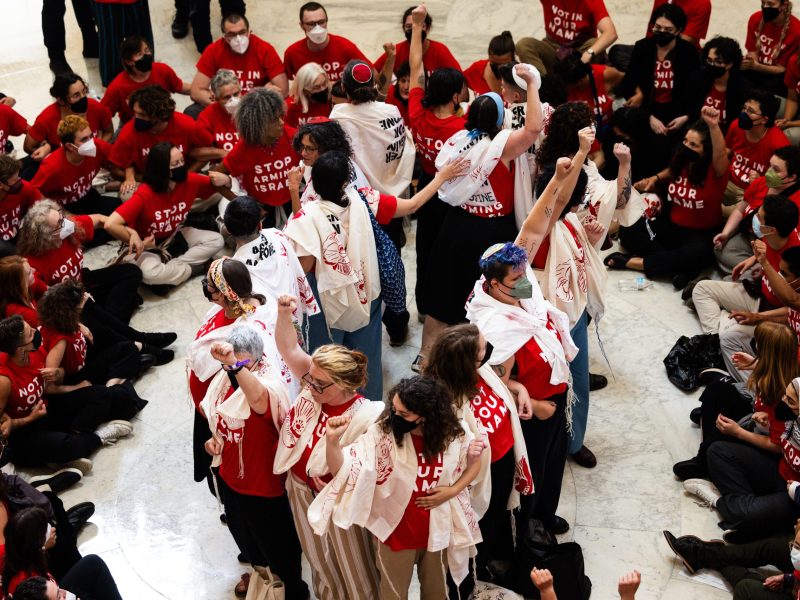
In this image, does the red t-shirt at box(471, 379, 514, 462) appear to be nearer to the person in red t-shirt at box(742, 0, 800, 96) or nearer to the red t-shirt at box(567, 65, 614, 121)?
the red t-shirt at box(567, 65, 614, 121)

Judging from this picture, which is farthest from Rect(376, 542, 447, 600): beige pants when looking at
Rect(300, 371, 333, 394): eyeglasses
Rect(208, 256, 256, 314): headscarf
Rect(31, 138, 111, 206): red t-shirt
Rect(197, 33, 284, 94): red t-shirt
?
Rect(197, 33, 284, 94): red t-shirt

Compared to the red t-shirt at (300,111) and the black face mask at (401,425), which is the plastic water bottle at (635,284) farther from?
the black face mask at (401,425)

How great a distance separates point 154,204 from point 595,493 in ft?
11.2

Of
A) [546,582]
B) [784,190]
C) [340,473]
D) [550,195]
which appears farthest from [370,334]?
[784,190]

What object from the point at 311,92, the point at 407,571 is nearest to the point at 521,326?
the point at 407,571

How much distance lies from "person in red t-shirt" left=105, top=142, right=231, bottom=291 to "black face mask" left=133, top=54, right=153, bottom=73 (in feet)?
4.01

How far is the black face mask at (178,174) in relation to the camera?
260 inches

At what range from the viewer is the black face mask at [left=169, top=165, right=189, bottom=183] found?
6608mm

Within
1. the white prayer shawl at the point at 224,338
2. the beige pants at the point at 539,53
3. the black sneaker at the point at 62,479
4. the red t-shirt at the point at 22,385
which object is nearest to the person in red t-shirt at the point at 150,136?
the red t-shirt at the point at 22,385

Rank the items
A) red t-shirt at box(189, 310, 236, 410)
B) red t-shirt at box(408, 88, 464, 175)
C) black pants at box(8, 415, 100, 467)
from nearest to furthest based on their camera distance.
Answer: red t-shirt at box(189, 310, 236, 410), black pants at box(8, 415, 100, 467), red t-shirt at box(408, 88, 464, 175)

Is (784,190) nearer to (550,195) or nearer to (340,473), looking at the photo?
(550,195)

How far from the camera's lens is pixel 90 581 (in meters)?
4.17

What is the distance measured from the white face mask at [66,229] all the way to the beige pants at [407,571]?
322cm

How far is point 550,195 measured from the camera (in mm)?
4664
